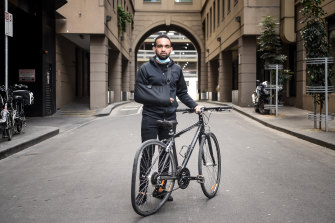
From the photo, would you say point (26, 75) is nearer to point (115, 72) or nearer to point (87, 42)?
point (87, 42)

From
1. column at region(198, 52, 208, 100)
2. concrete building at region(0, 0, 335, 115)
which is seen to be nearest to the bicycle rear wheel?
concrete building at region(0, 0, 335, 115)

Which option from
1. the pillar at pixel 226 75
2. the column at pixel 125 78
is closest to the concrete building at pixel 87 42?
the pillar at pixel 226 75

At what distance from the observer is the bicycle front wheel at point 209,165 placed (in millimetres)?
4551

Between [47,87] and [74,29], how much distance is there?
12.9 feet

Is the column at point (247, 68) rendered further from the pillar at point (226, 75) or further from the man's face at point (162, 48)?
the man's face at point (162, 48)

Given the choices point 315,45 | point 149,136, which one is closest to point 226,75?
point 315,45

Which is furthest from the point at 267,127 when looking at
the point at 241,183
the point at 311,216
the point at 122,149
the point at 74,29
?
the point at 74,29

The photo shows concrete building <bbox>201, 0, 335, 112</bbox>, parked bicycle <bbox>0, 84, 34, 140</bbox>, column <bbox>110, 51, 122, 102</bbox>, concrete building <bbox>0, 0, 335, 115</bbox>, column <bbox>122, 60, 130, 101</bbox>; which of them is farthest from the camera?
column <bbox>122, 60, 130, 101</bbox>

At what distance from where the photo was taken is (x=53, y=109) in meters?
18.9

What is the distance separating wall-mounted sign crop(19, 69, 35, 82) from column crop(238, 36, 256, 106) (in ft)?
35.7

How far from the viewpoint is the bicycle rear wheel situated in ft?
12.9

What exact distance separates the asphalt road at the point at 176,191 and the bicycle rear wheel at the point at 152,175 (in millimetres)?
138

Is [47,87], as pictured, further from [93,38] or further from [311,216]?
[311,216]

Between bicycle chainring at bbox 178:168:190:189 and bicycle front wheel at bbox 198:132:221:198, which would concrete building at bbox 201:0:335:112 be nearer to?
bicycle front wheel at bbox 198:132:221:198
